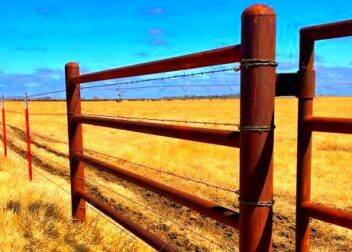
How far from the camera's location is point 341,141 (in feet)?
62.1

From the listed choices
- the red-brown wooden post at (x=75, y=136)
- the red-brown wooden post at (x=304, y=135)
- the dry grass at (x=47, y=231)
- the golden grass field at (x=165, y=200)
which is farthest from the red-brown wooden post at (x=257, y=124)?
the red-brown wooden post at (x=75, y=136)

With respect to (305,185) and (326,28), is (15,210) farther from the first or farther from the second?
(326,28)

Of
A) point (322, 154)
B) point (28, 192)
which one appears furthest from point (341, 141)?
point (28, 192)

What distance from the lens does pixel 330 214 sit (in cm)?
227

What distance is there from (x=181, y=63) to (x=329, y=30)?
119 cm

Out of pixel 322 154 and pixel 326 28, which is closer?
pixel 326 28

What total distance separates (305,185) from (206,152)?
1307 centimetres

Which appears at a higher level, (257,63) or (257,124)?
(257,63)

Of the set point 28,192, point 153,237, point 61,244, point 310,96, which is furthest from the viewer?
point 28,192

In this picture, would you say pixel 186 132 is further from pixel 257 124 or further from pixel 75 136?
pixel 75 136

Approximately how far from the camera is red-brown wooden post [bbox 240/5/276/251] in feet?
7.79

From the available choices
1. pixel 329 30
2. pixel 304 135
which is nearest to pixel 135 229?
pixel 304 135

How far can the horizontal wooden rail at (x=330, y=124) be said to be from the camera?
85.5 inches

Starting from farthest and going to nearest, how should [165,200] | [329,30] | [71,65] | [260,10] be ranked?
[165,200]
[71,65]
[260,10]
[329,30]
